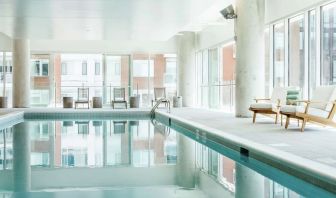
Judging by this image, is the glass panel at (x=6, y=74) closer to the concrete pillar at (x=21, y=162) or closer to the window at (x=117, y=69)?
the window at (x=117, y=69)

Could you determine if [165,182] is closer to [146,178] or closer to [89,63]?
[146,178]

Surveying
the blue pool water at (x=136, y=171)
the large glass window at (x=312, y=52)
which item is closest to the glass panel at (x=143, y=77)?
the large glass window at (x=312, y=52)

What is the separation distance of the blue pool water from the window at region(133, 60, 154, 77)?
11.4 m

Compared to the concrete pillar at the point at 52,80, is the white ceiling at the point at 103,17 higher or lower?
higher

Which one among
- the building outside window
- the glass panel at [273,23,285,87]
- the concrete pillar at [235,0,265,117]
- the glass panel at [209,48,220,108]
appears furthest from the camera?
the glass panel at [209,48,220,108]

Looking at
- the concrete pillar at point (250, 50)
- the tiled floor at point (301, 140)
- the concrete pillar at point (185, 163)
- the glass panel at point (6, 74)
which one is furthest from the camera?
the glass panel at point (6, 74)

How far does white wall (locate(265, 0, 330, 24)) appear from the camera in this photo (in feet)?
29.8

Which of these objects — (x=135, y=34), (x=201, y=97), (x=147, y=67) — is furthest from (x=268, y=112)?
(x=147, y=67)

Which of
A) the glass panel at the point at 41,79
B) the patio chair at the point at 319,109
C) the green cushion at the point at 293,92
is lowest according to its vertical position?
the patio chair at the point at 319,109

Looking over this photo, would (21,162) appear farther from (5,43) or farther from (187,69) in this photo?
(5,43)

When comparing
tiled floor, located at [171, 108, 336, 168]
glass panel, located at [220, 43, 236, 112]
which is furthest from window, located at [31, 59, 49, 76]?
tiled floor, located at [171, 108, 336, 168]

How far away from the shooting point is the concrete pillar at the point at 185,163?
446 cm

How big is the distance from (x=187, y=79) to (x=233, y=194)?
1471 cm

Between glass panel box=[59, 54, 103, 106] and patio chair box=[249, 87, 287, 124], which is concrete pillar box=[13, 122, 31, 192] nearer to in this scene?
patio chair box=[249, 87, 287, 124]
